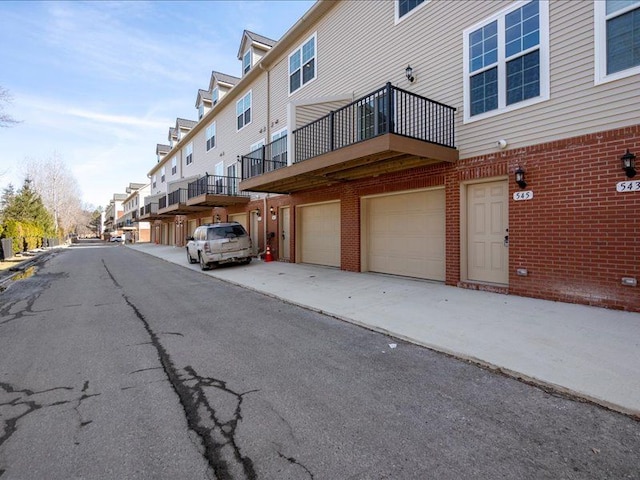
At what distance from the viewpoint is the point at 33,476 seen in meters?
2.18

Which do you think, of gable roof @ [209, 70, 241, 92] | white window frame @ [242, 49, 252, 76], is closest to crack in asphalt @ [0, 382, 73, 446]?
white window frame @ [242, 49, 252, 76]

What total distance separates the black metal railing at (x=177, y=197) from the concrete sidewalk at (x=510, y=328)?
58.6ft

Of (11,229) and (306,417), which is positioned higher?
(11,229)

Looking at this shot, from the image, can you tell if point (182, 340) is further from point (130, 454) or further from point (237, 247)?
point (237, 247)

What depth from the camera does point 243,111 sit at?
18188 mm

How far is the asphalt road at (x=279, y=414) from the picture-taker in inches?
88.4

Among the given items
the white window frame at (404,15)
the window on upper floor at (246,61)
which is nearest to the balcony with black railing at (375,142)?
the white window frame at (404,15)

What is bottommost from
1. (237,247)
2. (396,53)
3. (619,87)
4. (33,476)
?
(33,476)

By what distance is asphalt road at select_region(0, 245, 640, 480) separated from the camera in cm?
224

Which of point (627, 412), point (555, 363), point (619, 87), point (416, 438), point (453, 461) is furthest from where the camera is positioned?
point (619, 87)

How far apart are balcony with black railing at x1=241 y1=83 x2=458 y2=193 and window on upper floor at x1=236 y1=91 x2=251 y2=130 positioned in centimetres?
718

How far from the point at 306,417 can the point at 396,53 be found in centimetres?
960

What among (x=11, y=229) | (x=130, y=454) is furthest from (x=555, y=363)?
(x=11, y=229)

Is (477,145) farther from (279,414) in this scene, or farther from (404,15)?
(279,414)
